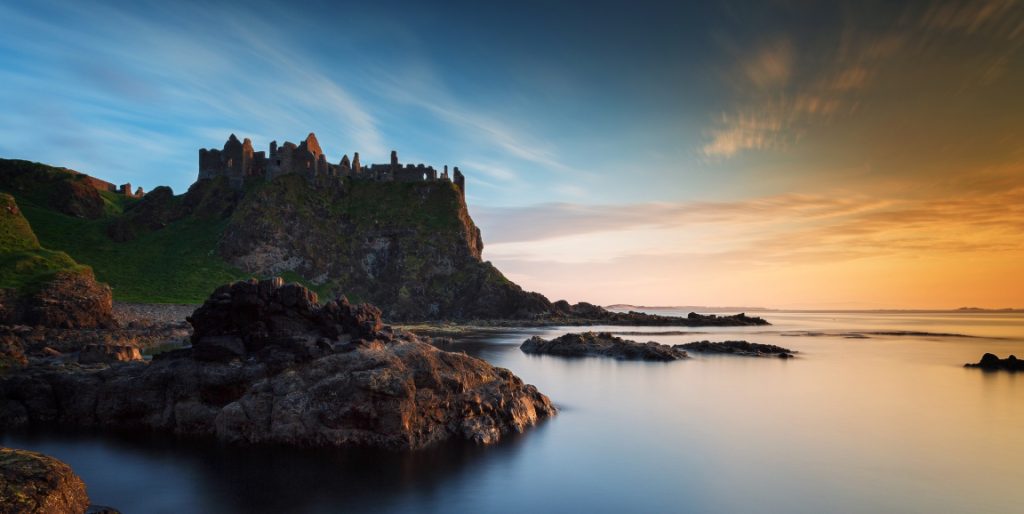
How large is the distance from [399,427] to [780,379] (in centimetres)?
3640

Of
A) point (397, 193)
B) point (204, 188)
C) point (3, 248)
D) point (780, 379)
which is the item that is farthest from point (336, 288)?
point (780, 379)

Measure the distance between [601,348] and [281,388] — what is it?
44251 millimetres

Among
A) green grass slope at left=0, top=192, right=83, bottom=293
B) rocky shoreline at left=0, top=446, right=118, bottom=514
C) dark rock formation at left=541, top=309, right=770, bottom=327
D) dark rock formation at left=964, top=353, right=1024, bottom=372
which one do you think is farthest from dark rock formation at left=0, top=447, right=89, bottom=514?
dark rock formation at left=541, top=309, right=770, bottom=327

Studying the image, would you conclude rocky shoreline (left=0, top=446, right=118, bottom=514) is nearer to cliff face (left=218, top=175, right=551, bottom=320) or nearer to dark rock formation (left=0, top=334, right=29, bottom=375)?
dark rock formation (left=0, top=334, right=29, bottom=375)

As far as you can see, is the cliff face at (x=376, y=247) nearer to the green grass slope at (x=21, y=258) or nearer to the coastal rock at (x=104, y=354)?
the green grass slope at (x=21, y=258)

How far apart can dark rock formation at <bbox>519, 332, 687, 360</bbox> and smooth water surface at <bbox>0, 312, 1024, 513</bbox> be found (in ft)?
68.3

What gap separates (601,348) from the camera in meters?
63.5

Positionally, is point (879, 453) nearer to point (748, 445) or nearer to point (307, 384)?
point (748, 445)

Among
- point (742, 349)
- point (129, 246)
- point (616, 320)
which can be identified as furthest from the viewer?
point (616, 320)

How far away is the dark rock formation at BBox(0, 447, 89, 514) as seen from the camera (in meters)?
13.3

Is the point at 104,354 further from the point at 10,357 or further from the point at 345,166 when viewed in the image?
the point at 345,166

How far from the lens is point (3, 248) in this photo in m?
66.6

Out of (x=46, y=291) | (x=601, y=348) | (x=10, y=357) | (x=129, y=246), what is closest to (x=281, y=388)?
(x=10, y=357)

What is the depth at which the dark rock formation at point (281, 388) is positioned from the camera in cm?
2309
